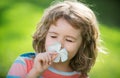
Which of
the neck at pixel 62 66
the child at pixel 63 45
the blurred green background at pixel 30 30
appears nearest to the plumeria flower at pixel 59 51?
the child at pixel 63 45

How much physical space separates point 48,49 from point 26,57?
0.66 ft

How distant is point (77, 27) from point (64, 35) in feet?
0.53

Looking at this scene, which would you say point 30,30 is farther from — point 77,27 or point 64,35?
point 64,35

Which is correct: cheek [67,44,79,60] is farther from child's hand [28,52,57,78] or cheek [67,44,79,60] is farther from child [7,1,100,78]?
child's hand [28,52,57,78]

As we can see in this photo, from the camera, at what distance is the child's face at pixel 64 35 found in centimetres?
334

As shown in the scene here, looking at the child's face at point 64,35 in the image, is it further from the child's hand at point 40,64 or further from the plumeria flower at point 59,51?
the child's hand at point 40,64

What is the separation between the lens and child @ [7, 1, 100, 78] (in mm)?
3332

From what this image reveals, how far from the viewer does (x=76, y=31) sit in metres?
3.44

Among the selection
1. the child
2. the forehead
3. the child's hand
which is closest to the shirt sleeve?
the child

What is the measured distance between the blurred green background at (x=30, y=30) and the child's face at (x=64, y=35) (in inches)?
67.0

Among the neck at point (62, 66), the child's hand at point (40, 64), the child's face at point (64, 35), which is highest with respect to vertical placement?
the child's face at point (64, 35)

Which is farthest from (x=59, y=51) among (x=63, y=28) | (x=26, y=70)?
(x=26, y=70)

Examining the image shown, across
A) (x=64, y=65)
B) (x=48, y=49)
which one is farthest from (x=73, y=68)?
(x=48, y=49)

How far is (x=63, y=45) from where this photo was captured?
3350mm
